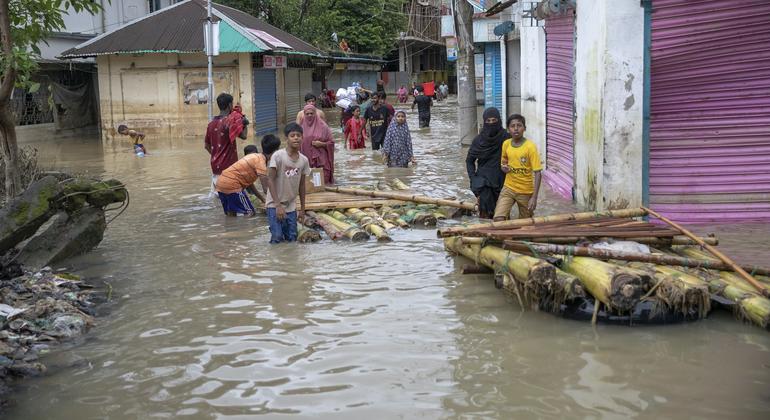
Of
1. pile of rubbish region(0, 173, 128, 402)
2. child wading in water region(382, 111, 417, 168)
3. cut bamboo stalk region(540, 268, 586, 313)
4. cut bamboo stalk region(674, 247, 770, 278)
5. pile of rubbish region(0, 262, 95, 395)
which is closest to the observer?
pile of rubbish region(0, 262, 95, 395)

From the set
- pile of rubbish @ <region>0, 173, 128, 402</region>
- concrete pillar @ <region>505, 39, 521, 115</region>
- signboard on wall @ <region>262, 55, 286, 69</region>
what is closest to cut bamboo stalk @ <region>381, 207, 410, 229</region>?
pile of rubbish @ <region>0, 173, 128, 402</region>

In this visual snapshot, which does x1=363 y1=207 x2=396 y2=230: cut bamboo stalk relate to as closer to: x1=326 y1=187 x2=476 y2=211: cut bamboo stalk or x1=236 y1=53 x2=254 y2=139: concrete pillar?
x1=326 y1=187 x2=476 y2=211: cut bamboo stalk

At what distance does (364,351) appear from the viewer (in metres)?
5.62

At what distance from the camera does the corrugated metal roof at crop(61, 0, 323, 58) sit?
79.5 ft

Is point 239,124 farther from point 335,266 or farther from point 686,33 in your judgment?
point 686,33

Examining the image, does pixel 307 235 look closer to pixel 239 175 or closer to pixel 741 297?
pixel 239 175

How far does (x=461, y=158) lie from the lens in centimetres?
1788

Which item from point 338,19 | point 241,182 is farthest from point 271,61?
point 241,182

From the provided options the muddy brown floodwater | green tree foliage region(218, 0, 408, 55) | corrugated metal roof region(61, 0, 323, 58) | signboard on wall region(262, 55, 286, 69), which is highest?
green tree foliage region(218, 0, 408, 55)

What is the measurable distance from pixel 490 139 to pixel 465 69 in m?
10.3

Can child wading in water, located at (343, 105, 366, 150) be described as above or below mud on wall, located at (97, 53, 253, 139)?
below

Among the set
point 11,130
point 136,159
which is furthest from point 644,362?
point 136,159

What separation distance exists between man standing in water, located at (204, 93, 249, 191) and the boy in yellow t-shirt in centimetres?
398

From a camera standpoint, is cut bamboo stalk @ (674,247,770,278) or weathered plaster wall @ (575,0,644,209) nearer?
cut bamboo stalk @ (674,247,770,278)
